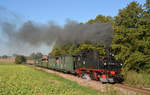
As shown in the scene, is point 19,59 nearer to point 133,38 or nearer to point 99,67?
point 99,67

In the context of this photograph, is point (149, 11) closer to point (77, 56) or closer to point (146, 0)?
point (146, 0)

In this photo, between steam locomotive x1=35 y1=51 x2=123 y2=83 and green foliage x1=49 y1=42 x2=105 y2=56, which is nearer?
steam locomotive x1=35 y1=51 x2=123 y2=83

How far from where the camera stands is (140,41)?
1307cm

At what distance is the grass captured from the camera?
40.3 ft

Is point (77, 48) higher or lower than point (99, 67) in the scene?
higher

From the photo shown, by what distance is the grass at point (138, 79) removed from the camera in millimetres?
12289

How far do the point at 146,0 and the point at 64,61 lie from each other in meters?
12.0

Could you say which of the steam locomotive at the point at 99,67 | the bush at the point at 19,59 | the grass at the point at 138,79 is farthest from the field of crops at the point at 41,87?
the bush at the point at 19,59

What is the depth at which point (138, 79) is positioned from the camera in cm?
1252

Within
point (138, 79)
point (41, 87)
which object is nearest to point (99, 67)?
point (138, 79)

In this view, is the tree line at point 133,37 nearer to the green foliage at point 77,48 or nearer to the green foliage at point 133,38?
the green foliage at point 133,38

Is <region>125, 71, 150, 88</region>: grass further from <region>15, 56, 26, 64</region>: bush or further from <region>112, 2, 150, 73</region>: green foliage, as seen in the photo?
<region>15, 56, 26, 64</region>: bush

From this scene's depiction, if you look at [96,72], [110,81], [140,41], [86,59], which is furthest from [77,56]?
[140,41]

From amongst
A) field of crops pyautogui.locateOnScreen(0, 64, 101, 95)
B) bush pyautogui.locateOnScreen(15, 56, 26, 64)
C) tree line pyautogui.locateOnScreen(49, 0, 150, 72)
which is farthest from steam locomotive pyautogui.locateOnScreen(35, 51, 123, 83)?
bush pyautogui.locateOnScreen(15, 56, 26, 64)
